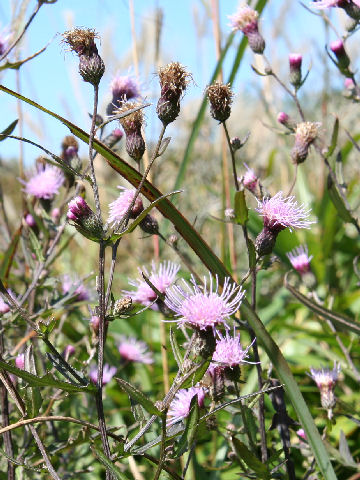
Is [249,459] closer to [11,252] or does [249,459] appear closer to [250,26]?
[11,252]

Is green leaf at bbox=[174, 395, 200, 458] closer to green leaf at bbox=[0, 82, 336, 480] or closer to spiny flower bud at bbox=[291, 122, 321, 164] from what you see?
green leaf at bbox=[0, 82, 336, 480]

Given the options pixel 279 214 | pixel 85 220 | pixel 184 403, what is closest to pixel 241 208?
pixel 279 214

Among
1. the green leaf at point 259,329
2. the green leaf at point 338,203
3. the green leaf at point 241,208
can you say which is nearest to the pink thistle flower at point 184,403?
the green leaf at point 259,329

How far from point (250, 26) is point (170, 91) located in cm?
51

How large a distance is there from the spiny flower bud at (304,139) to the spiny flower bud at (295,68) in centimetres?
17

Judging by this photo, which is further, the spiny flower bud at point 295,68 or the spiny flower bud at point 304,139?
the spiny flower bud at point 295,68

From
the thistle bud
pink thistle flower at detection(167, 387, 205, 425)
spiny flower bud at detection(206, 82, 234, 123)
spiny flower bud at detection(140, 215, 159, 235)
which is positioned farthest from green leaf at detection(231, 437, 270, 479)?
the thistle bud

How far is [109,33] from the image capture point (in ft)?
10.7

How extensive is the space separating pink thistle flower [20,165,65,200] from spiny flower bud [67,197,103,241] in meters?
0.54

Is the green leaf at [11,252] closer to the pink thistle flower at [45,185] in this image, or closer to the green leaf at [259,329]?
the pink thistle flower at [45,185]

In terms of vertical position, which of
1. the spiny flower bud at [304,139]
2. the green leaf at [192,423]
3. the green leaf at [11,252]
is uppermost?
the green leaf at [11,252]

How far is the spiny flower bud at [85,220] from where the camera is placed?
0.64 metres

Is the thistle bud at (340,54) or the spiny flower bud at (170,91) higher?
the thistle bud at (340,54)

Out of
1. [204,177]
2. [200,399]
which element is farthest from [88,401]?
[204,177]
